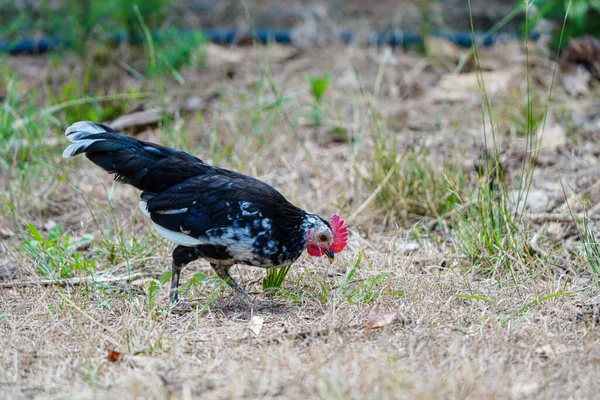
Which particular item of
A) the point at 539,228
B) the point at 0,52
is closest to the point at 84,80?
the point at 0,52

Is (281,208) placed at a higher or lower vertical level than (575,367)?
higher

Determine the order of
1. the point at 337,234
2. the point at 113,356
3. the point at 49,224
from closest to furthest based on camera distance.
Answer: the point at 113,356 < the point at 337,234 < the point at 49,224

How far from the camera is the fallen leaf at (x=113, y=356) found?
118 inches

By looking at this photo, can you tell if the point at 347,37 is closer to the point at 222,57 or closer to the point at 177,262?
the point at 222,57

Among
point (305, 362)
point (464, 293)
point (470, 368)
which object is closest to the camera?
point (470, 368)

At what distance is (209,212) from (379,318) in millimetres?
994

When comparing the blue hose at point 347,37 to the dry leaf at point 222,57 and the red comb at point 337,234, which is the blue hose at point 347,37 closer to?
the dry leaf at point 222,57

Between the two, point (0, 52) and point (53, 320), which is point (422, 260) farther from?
point (0, 52)

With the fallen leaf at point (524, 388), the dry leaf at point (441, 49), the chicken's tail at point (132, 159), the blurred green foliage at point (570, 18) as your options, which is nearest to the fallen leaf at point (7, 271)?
the chicken's tail at point (132, 159)

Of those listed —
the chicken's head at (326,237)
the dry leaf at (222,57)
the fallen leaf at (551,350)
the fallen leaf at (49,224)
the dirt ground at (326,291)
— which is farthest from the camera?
the dry leaf at (222,57)

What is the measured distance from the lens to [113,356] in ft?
9.89

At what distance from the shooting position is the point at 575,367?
2.82 meters

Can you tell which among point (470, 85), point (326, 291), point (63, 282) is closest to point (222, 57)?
point (470, 85)

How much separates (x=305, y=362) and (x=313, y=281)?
40.8 inches
